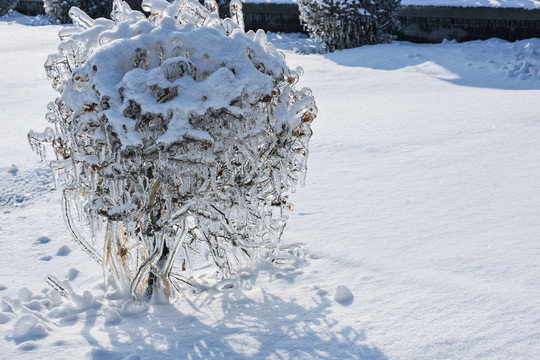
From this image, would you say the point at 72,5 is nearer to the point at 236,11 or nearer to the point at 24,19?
the point at 24,19

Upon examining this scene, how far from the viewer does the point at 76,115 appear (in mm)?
2701

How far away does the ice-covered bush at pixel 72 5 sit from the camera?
15.9 metres

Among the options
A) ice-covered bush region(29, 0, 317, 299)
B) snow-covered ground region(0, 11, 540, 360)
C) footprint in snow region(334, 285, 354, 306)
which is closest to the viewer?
ice-covered bush region(29, 0, 317, 299)

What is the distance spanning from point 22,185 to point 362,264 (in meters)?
3.22

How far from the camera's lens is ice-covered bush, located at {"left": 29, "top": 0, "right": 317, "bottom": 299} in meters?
2.58

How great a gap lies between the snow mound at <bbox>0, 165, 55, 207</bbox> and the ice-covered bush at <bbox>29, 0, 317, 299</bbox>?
80.6 inches

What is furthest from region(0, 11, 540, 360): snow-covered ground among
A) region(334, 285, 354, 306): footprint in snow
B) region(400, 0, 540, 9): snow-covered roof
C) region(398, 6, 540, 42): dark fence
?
region(400, 0, 540, 9): snow-covered roof

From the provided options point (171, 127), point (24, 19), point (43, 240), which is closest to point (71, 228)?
point (171, 127)

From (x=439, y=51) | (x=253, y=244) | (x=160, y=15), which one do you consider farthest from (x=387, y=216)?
(x=439, y=51)

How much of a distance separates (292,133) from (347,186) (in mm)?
1760

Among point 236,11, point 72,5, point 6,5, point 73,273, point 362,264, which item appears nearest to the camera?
point 236,11

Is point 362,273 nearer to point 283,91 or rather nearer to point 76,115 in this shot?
point 283,91

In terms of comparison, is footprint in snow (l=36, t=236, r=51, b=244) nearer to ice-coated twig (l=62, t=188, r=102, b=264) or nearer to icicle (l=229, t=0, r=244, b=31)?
ice-coated twig (l=62, t=188, r=102, b=264)

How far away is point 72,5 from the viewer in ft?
53.4
